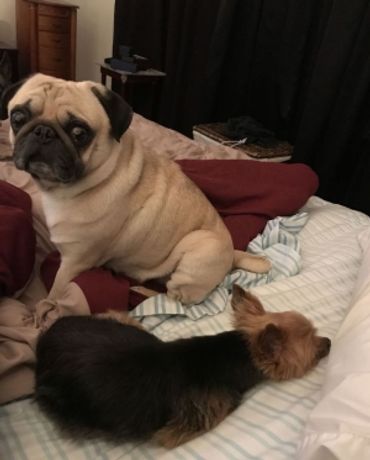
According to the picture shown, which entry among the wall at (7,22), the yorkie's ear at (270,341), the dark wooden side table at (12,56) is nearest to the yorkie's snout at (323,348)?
the yorkie's ear at (270,341)

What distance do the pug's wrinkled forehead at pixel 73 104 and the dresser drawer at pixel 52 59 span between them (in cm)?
273

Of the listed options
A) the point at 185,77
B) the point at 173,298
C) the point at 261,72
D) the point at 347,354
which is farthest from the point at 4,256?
the point at 185,77

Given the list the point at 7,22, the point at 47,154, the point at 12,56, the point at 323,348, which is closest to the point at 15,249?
the point at 47,154

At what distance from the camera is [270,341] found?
0.96 meters

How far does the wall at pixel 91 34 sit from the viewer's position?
3998mm

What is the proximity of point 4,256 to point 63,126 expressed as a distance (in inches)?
15.3

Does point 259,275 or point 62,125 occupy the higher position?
point 62,125

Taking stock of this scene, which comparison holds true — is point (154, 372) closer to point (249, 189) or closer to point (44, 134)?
point (44, 134)

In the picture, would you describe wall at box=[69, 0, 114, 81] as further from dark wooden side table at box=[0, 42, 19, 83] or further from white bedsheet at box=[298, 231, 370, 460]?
white bedsheet at box=[298, 231, 370, 460]

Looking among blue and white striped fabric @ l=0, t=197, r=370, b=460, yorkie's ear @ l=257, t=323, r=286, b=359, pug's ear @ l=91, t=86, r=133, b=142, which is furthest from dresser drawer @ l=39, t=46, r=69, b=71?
yorkie's ear @ l=257, t=323, r=286, b=359

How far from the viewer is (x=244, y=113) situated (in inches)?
130

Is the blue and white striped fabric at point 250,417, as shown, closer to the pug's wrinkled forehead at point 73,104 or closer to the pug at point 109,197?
the pug at point 109,197

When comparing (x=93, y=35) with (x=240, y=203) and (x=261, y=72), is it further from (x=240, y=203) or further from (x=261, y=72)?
(x=240, y=203)

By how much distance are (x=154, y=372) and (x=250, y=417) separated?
8.8 inches
